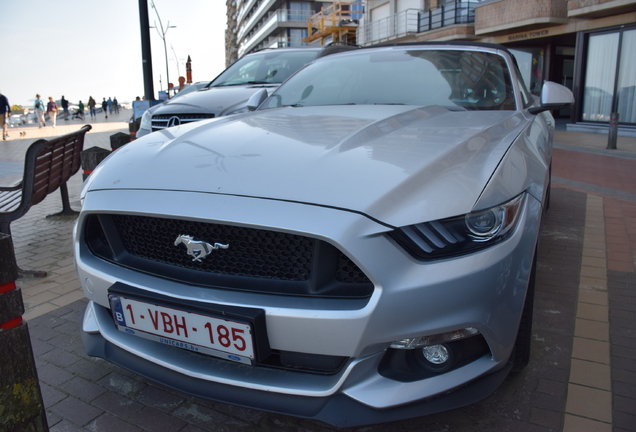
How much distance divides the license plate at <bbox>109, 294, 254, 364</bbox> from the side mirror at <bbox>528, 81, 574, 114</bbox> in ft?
7.38

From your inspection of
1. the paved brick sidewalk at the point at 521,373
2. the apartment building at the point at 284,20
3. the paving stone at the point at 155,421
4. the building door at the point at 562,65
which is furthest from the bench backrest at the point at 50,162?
the apartment building at the point at 284,20

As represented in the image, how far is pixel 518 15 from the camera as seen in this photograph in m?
18.0

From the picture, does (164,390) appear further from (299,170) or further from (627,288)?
(627,288)

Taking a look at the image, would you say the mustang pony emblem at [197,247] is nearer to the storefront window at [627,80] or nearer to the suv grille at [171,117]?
the suv grille at [171,117]

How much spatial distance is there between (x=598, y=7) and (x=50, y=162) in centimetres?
1524

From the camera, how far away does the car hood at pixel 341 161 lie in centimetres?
153

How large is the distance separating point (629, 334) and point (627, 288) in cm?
77

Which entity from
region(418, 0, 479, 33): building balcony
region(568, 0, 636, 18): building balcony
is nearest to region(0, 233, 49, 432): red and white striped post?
region(568, 0, 636, 18): building balcony

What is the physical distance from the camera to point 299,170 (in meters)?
1.68

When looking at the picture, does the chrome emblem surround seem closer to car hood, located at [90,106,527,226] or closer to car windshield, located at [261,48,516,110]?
car windshield, located at [261,48,516,110]

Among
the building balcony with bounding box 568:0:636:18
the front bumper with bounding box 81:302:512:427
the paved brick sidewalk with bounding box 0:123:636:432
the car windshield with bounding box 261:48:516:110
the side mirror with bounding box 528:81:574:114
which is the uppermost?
the building balcony with bounding box 568:0:636:18

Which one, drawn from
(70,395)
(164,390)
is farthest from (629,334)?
(70,395)

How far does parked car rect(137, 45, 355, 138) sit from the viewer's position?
216 inches

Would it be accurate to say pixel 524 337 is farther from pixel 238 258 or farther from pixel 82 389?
pixel 82 389
